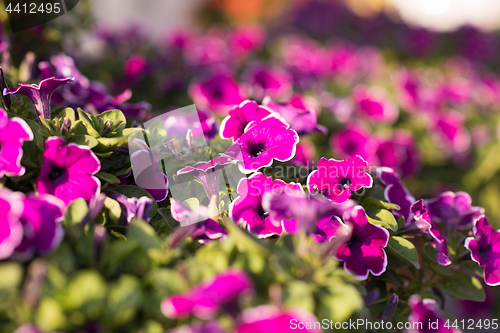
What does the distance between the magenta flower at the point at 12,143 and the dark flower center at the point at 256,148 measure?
48 centimetres

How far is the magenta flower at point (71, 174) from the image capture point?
783mm

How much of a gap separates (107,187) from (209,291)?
50 centimetres

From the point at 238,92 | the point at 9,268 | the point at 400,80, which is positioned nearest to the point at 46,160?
the point at 9,268

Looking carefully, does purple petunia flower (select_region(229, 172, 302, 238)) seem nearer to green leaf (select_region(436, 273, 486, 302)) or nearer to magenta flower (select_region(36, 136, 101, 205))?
magenta flower (select_region(36, 136, 101, 205))

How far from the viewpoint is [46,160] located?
0.78 metres

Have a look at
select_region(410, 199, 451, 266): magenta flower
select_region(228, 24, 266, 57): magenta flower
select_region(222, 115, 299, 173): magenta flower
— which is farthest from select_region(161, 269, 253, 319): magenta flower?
select_region(228, 24, 266, 57): magenta flower

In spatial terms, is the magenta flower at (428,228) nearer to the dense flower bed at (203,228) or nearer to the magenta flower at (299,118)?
the dense flower bed at (203,228)

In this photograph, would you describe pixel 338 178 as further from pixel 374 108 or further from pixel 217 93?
pixel 374 108

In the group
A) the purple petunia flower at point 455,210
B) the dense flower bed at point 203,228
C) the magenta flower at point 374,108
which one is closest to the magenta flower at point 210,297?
the dense flower bed at point 203,228

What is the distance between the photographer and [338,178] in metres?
0.92

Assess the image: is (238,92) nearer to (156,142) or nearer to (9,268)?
(156,142)

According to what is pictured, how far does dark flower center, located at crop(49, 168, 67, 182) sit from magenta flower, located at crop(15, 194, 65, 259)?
0.18m

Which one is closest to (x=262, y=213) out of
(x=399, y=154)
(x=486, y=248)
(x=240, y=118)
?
(x=240, y=118)

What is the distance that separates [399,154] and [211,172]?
57.4 inches
